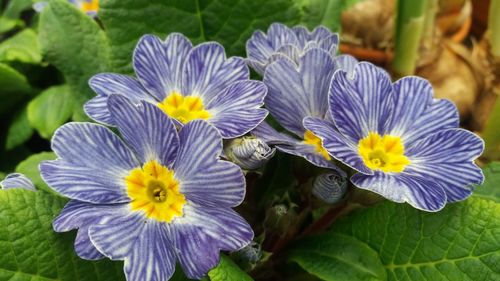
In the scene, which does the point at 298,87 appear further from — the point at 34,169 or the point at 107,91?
the point at 34,169

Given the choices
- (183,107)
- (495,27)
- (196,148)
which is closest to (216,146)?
(196,148)

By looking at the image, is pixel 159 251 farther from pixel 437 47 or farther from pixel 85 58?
pixel 437 47

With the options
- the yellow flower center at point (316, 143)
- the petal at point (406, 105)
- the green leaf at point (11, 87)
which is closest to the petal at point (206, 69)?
the yellow flower center at point (316, 143)

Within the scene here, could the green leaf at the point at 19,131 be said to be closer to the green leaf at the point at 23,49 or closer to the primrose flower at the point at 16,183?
the green leaf at the point at 23,49

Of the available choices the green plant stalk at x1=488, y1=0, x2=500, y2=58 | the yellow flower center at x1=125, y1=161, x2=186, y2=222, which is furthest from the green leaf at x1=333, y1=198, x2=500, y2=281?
the green plant stalk at x1=488, y1=0, x2=500, y2=58

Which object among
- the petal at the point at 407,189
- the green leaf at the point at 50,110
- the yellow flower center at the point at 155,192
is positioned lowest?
the green leaf at the point at 50,110

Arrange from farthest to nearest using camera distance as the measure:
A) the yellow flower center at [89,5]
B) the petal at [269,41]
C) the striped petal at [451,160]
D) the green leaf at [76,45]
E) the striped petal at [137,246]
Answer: the yellow flower center at [89,5] < the green leaf at [76,45] < the petal at [269,41] < the striped petal at [451,160] < the striped petal at [137,246]
